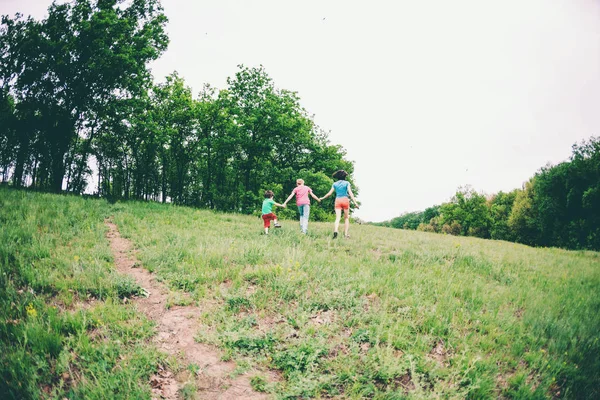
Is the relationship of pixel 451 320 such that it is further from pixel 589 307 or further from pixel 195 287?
pixel 195 287

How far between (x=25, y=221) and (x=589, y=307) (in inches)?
610

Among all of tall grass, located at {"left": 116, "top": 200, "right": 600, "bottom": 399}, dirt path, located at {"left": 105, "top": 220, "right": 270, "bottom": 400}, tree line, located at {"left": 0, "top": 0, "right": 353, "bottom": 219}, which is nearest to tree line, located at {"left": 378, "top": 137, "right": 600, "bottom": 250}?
tree line, located at {"left": 0, "top": 0, "right": 353, "bottom": 219}

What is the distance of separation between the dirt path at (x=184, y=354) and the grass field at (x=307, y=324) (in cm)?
15

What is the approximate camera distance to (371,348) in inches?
160

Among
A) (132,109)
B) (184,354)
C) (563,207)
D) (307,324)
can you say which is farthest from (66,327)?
(563,207)

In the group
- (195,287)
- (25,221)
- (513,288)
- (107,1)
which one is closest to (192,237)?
(195,287)

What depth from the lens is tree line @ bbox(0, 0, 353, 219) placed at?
20.3m

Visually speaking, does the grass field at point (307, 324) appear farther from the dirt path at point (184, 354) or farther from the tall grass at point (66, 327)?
the dirt path at point (184, 354)

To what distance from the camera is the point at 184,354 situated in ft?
12.8

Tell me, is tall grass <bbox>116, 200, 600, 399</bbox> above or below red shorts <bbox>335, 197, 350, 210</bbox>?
below

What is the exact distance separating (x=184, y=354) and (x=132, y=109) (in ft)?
85.5

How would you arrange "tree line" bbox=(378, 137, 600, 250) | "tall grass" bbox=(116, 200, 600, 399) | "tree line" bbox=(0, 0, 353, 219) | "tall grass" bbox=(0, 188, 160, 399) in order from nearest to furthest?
"tall grass" bbox=(0, 188, 160, 399)
"tall grass" bbox=(116, 200, 600, 399)
"tree line" bbox=(0, 0, 353, 219)
"tree line" bbox=(378, 137, 600, 250)

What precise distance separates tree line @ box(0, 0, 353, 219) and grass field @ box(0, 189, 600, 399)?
18.9 metres

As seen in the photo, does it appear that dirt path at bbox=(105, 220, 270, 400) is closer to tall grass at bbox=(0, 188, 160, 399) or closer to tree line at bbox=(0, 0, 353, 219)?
tall grass at bbox=(0, 188, 160, 399)
